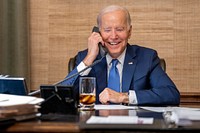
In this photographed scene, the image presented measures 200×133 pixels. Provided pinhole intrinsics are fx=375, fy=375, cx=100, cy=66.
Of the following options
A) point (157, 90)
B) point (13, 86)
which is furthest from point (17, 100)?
point (157, 90)

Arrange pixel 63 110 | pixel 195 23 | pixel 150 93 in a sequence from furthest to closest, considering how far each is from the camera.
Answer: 1. pixel 195 23
2. pixel 150 93
3. pixel 63 110

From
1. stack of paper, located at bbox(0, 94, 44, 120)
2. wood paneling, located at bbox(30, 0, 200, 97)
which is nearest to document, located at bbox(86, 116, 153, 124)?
stack of paper, located at bbox(0, 94, 44, 120)

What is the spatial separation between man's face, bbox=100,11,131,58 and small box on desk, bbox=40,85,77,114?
90 cm

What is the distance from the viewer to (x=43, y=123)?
134cm

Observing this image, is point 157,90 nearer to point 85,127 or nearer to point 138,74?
point 138,74

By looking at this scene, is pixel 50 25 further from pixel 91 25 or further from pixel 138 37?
pixel 138 37

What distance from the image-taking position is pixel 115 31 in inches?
99.7

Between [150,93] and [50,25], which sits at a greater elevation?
[50,25]

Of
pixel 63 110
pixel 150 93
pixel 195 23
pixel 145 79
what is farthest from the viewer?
pixel 195 23

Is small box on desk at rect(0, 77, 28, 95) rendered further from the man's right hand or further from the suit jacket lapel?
the suit jacket lapel

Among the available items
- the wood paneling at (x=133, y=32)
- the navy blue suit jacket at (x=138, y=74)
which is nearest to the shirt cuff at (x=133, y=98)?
the navy blue suit jacket at (x=138, y=74)

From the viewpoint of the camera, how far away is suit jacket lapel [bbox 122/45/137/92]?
2438mm

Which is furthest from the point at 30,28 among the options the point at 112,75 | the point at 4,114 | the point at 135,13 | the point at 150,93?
the point at 4,114

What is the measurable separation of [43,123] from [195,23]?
2.30m
